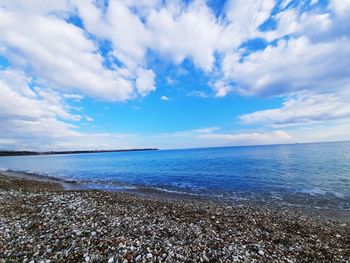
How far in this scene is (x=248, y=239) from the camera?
7531mm

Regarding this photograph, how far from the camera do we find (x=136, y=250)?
634 centimetres

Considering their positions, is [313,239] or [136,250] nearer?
[136,250]

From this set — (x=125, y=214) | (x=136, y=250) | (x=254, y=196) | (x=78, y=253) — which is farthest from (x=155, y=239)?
(x=254, y=196)

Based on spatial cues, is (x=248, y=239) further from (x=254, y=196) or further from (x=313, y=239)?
(x=254, y=196)

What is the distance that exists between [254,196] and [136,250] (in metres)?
15.0

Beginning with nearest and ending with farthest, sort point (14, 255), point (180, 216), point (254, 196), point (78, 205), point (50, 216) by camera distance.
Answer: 1. point (14, 255)
2. point (50, 216)
3. point (180, 216)
4. point (78, 205)
5. point (254, 196)

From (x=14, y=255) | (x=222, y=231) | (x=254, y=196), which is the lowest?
(x=254, y=196)

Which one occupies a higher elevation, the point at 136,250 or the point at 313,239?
the point at 136,250

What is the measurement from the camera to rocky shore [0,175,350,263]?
611 centimetres

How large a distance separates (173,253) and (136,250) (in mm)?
1358

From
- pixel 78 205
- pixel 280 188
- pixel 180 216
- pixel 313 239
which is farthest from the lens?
pixel 280 188

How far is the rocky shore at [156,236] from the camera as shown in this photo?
611 centimetres

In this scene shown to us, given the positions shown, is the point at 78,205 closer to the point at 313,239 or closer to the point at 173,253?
the point at 173,253

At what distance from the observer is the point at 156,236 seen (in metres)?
7.47
